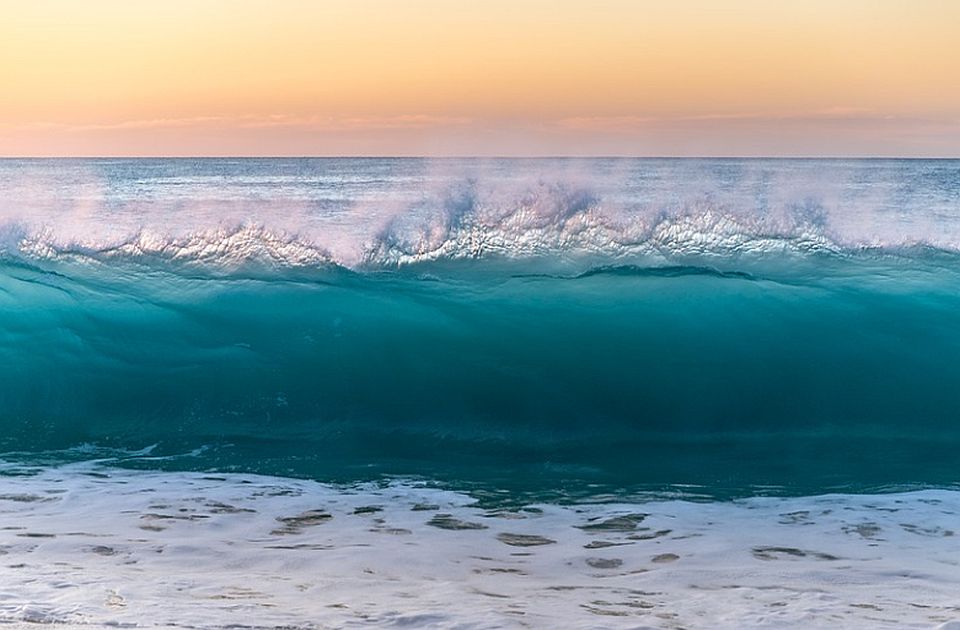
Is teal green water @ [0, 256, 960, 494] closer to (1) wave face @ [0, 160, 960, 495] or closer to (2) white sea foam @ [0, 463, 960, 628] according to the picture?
(1) wave face @ [0, 160, 960, 495]

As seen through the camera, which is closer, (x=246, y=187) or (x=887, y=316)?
(x=887, y=316)

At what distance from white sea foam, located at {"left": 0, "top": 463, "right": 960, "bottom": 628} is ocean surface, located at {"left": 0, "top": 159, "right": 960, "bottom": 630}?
0.02 metres

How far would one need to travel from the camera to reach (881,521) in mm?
5527

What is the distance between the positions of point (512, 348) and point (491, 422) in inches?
51.6

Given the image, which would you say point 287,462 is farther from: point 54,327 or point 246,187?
point 246,187

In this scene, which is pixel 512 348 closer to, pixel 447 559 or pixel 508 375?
pixel 508 375

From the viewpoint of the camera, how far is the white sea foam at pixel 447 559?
4105mm

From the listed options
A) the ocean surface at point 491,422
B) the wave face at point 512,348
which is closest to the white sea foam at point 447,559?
the ocean surface at point 491,422

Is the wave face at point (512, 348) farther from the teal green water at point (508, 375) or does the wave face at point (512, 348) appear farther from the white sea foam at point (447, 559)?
the white sea foam at point (447, 559)

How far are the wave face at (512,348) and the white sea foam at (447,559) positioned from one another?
664 mm

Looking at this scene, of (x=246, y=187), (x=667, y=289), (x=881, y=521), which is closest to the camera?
(x=881, y=521)

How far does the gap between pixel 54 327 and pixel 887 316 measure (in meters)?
7.25

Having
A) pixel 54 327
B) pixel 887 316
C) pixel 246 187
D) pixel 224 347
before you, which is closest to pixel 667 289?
pixel 887 316

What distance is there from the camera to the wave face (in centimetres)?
746
